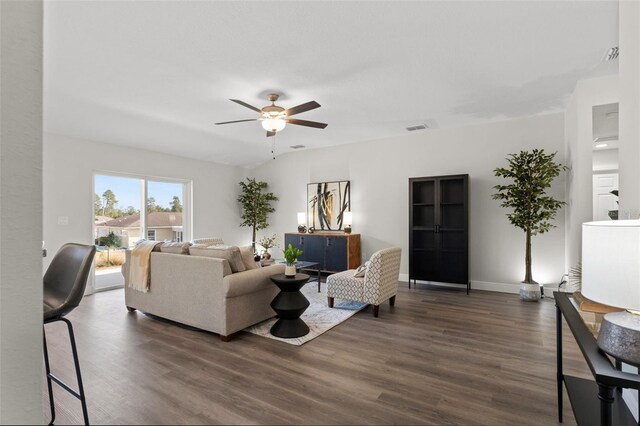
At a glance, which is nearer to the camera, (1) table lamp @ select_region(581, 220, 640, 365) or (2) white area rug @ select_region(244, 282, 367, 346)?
(1) table lamp @ select_region(581, 220, 640, 365)

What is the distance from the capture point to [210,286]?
3.08m

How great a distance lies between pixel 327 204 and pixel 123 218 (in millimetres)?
3720

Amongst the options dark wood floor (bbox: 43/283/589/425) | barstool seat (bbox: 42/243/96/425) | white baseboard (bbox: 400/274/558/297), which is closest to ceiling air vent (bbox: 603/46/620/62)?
dark wood floor (bbox: 43/283/589/425)

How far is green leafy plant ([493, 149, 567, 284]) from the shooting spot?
4.19m

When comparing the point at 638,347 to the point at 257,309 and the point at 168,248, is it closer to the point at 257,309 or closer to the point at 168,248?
the point at 257,309

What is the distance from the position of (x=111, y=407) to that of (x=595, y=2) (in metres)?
4.38

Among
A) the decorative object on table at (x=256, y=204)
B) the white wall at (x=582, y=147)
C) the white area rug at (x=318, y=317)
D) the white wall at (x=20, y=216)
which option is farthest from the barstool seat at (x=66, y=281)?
the decorative object on table at (x=256, y=204)

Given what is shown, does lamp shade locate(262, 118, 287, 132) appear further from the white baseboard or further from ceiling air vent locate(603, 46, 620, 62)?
the white baseboard

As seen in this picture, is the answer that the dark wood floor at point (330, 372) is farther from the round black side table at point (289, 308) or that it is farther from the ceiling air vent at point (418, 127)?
the ceiling air vent at point (418, 127)

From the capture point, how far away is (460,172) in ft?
17.0

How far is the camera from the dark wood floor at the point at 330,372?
191cm

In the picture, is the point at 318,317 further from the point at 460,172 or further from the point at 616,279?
the point at 460,172

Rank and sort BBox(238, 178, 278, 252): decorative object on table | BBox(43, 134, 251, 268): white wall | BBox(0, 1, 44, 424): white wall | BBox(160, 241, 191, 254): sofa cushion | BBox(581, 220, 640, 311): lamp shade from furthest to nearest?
1. BBox(238, 178, 278, 252): decorative object on table
2. BBox(43, 134, 251, 268): white wall
3. BBox(160, 241, 191, 254): sofa cushion
4. BBox(581, 220, 640, 311): lamp shade
5. BBox(0, 1, 44, 424): white wall

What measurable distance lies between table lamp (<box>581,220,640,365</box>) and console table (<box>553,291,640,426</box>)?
2.8 inches
